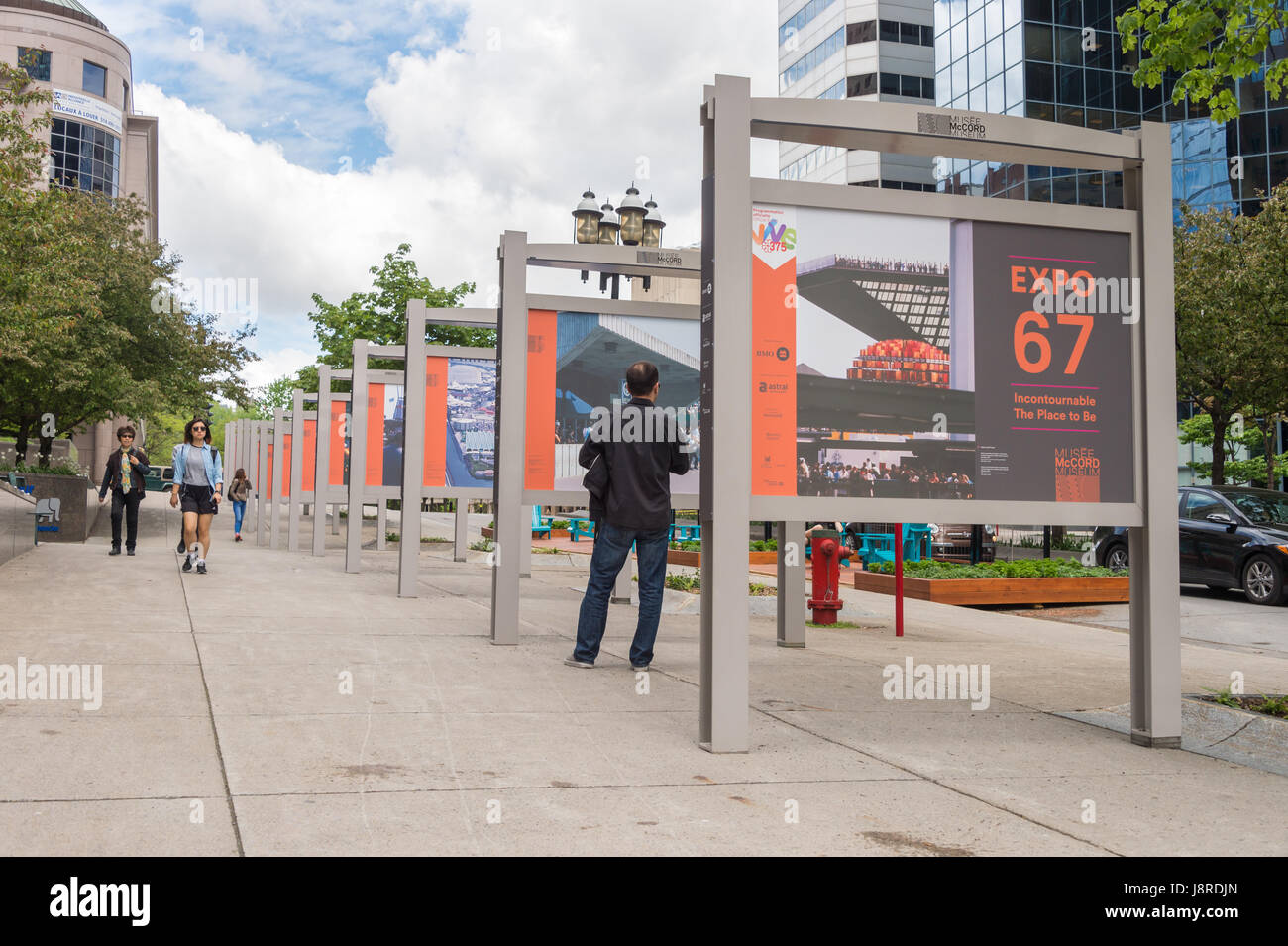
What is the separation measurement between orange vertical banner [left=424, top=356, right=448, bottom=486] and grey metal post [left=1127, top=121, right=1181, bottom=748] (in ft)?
28.7

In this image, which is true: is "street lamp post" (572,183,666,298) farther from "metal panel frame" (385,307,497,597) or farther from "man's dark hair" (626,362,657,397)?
"man's dark hair" (626,362,657,397)

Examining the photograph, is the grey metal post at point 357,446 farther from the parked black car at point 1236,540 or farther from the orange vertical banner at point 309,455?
the parked black car at point 1236,540

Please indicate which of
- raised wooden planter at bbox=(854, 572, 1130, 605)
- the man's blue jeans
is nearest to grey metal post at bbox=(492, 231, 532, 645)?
the man's blue jeans

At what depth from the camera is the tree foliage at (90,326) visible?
18234 millimetres

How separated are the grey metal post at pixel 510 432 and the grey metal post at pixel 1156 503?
433cm

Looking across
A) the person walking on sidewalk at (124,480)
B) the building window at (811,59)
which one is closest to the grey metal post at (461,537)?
the person walking on sidewalk at (124,480)

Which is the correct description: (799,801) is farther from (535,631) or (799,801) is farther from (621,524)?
(535,631)

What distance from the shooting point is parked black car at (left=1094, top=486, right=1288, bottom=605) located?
570 inches

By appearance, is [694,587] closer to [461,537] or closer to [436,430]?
[436,430]
